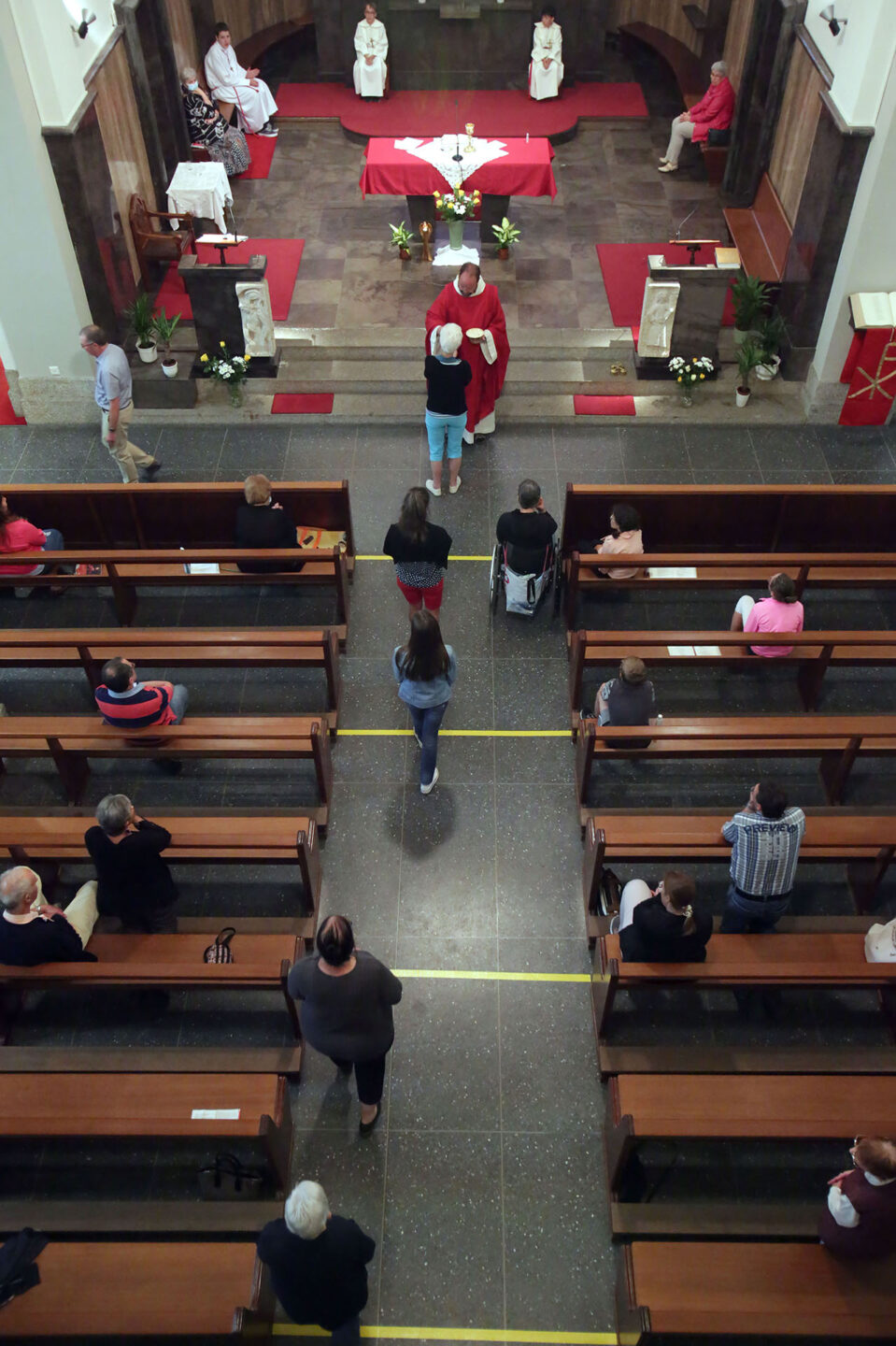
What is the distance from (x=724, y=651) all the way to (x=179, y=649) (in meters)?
3.49

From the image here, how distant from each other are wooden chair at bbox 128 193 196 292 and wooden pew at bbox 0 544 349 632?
14.4 feet

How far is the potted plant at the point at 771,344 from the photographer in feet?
32.9

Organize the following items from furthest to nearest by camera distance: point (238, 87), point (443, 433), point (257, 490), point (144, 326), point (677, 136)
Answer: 1. point (238, 87)
2. point (677, 136)
3. point (144, 326)
4. point (443, 433)
5. point (257, 490)

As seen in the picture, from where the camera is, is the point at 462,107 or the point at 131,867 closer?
the point at 131,867

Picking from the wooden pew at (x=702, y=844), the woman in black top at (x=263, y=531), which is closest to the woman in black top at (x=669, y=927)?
the wooden pew at (x=702, y=844)

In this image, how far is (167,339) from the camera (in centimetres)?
995

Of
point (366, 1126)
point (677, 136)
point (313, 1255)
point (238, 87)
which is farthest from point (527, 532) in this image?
point (238, 87)

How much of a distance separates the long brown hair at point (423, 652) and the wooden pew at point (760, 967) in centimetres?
173

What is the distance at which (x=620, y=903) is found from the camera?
596cm

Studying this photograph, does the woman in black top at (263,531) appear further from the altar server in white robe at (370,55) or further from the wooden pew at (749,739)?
the altar server in white robe at (370,55)

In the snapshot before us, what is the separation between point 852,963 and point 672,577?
117 inches

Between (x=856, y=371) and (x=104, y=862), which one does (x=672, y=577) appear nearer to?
(x=856, y=371)

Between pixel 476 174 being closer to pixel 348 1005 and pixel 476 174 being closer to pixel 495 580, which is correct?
pixel 495 580

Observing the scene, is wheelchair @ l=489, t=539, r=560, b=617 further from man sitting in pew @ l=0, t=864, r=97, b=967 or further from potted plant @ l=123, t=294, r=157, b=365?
potted plant @ l=123, t=294, r=157, b=365
